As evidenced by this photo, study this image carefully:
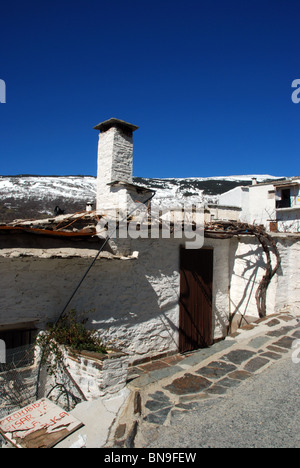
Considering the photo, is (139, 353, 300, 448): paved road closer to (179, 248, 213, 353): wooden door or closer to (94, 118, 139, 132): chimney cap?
(179, 248, 213, 353): wooden door

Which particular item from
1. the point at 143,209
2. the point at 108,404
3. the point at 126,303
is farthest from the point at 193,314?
the point at 108,404

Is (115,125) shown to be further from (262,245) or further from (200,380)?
(200,380)

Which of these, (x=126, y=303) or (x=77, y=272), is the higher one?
(x=77, y=272)

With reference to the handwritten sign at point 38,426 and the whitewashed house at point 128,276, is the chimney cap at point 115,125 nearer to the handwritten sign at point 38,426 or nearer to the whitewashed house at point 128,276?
the whitewashed house at point 128,276

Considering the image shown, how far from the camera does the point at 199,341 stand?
27.4 ft

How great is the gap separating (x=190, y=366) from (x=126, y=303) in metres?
1.93

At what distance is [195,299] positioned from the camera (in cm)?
822

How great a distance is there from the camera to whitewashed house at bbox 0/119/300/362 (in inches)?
208

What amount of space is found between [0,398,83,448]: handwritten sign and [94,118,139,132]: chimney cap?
6.61 m

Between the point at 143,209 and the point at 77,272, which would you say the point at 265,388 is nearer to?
the point at 77,272

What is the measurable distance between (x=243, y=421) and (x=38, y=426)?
2638mm

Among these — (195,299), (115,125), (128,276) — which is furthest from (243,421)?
(115,125)

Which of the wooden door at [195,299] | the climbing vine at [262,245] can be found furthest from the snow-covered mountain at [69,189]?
the wooden door at [195,299]

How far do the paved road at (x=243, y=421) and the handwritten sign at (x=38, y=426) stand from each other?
3.70 feet
